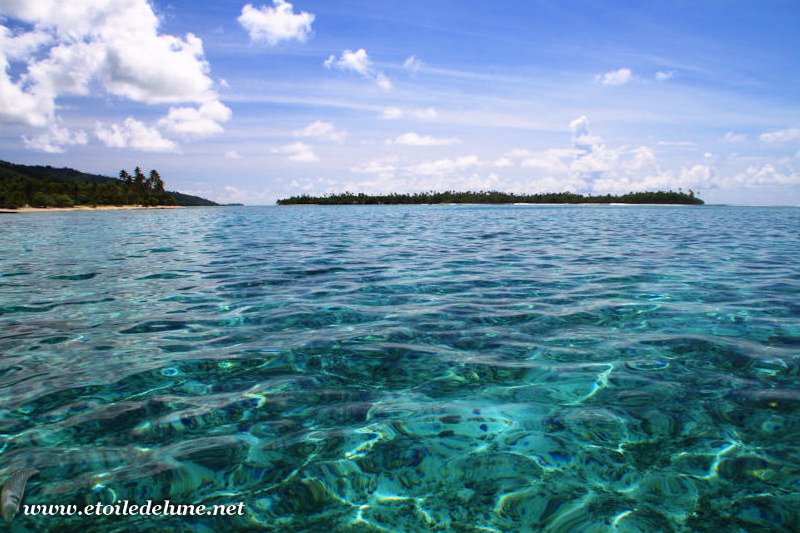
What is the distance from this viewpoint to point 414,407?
4805mm

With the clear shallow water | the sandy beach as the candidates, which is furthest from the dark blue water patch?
the sandy beach

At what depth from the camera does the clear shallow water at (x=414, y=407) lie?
3.35 meters

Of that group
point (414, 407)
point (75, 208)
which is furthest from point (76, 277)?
point (75, 208)

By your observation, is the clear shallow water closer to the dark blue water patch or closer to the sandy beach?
the dark blue water patch

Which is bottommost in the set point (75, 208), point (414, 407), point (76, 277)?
point (414, 407)

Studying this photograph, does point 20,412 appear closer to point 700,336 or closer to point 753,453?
point 753,453

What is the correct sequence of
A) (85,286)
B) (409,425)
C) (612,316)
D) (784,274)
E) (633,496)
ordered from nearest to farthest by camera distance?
(633,496) → (409,425) → (612,316) → (85,286) → (784,274)

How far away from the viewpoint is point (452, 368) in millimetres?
5840

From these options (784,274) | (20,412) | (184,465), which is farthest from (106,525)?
(784,274)

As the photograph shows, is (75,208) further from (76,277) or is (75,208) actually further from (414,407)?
(414,407)

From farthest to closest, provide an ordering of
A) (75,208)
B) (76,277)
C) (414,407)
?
(75,208) < (76,277) < (414,407)

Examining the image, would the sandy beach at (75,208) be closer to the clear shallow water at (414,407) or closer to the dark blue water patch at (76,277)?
the dark blue water patch at (76,277)

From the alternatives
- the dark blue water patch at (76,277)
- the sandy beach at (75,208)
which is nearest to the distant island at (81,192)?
the sandy beach at (75,208)

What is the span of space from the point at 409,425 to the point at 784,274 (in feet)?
44.7
